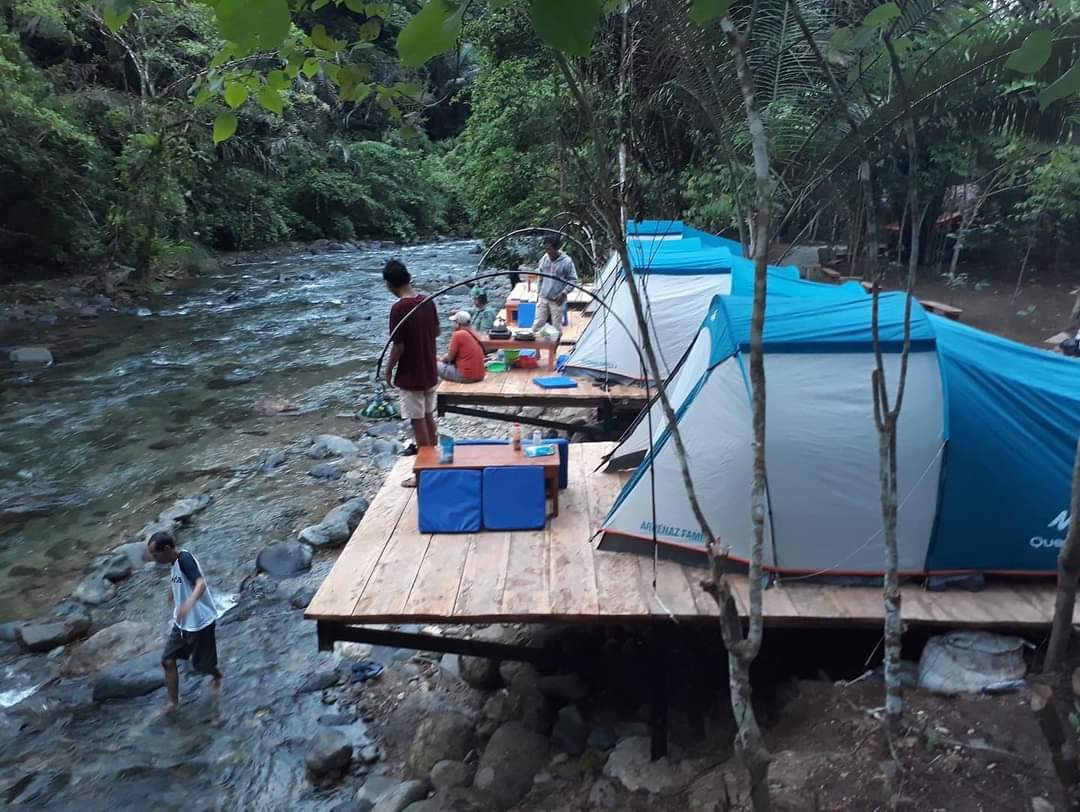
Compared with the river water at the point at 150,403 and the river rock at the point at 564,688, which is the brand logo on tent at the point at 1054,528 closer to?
the river rock at the point at 564,688

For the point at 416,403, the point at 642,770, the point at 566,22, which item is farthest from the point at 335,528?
the point at 566,22

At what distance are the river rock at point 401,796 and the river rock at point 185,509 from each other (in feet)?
15.7

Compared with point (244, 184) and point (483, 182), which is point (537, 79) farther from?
point (244, 184)

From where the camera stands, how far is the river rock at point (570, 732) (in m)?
4.38

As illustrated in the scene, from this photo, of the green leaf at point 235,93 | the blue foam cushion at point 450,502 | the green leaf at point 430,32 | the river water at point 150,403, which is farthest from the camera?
the river water at point 150,403

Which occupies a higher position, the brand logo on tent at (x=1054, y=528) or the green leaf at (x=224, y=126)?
the green leaf at (x=224, y=126)

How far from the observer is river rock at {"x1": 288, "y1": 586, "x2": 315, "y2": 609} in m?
6.35

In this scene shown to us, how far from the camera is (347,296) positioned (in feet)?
66.7

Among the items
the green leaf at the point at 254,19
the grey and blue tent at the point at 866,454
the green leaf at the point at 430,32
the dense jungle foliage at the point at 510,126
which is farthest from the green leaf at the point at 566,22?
the grey and blue tent at the point at 866,454

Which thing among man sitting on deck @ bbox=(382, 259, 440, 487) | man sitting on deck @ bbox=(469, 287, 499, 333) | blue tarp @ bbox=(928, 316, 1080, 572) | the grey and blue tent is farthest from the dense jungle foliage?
man sitting on deck @ bbox=(469, 287, 499, 333)

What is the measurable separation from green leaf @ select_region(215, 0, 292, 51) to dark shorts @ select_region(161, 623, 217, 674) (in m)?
4.74

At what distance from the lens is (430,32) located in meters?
1.40

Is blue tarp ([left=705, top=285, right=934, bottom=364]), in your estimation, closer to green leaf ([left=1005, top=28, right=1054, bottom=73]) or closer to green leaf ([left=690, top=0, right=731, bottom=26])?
green leaf ([left=1005, top=28, right=1054, bottom=73])

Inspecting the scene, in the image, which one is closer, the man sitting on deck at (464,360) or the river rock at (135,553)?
the river rock at (135,553)
